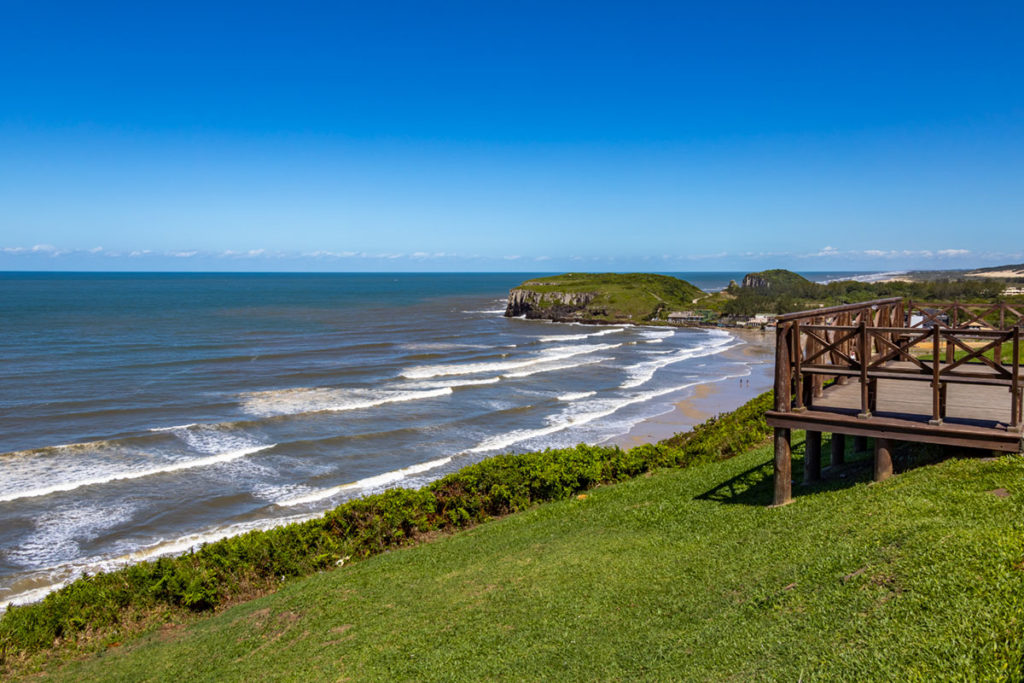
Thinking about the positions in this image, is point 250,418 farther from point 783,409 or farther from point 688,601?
point 688,601

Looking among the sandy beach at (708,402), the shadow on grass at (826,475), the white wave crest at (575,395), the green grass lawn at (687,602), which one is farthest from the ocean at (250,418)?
the shadow on grass at (826,475)

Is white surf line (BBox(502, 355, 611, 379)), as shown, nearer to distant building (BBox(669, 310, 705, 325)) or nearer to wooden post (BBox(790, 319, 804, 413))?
wooden post (BBox(790, 319, 804, 413))

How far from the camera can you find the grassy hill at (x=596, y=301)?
3440 inches

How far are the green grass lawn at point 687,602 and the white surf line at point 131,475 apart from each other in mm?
12951

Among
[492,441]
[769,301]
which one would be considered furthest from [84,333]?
[769,301]

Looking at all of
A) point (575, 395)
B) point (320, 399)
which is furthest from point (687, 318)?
point (320, 399)

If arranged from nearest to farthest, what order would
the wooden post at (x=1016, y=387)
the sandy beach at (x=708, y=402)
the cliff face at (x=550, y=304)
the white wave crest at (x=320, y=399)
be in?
1. the wooden post at (x=1016, y=387)
2. the sandy beach at (x=708, y=402)
3. the white wave crest at (x=320, y=399)
4. the cliff face at (x=550, y=304)

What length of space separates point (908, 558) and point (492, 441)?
1999 cm

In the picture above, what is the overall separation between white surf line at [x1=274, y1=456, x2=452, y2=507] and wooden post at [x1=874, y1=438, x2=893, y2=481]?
49.9 feet

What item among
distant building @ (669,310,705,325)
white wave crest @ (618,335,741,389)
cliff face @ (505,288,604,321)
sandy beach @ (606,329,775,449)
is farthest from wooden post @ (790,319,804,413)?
cliff face @ (505,288,604,321)

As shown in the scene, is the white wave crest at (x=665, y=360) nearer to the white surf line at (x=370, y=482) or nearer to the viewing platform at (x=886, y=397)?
the white surf line at (x=370, y=482)

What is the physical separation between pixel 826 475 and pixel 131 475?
2144 cm

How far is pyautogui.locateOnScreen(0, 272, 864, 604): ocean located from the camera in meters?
18.7

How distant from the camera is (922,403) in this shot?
35.3ft
